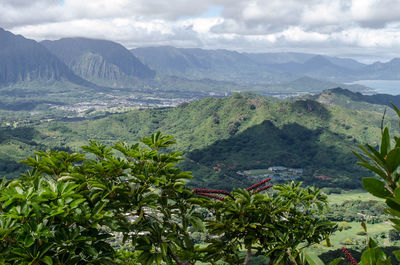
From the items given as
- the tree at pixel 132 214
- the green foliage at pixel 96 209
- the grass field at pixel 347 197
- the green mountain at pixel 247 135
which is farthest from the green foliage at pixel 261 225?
the grass field at pixel 347 197

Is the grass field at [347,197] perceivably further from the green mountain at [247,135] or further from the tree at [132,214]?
the tree at [132,214]

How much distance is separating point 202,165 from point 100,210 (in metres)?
112

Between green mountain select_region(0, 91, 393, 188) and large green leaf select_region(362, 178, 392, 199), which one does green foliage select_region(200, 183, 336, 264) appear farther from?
green mountain select_region(0, 91, 393, 188)

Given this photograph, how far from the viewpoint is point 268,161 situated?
123562 millimetres

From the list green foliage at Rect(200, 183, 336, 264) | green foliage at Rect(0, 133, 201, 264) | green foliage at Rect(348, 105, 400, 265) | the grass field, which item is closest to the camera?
green foliage at Rect(348, 105, 400, 265)

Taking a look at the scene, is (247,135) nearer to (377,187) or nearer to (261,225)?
(261,225)

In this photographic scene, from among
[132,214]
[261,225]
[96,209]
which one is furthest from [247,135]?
[96,209]

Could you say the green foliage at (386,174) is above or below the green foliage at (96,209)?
above

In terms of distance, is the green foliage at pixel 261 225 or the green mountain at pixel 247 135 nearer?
the green foliage at pixel 261 225

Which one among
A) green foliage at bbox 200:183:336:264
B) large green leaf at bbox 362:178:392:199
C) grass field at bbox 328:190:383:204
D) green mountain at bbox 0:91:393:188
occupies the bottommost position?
grass field at bbox 328:190:383:204

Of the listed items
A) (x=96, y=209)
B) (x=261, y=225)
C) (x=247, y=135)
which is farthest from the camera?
(x=247, y=135)

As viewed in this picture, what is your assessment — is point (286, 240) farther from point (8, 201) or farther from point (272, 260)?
point (8, 201)

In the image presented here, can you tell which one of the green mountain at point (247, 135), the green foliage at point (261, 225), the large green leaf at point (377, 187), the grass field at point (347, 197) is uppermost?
the large green leaf at point (377, 187)

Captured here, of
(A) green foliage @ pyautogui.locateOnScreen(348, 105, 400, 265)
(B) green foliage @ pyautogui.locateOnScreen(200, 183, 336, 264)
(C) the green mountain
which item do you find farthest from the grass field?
(A) green foliage @ pyautogui.locateOnScreen(348, 105, 400, 265)
